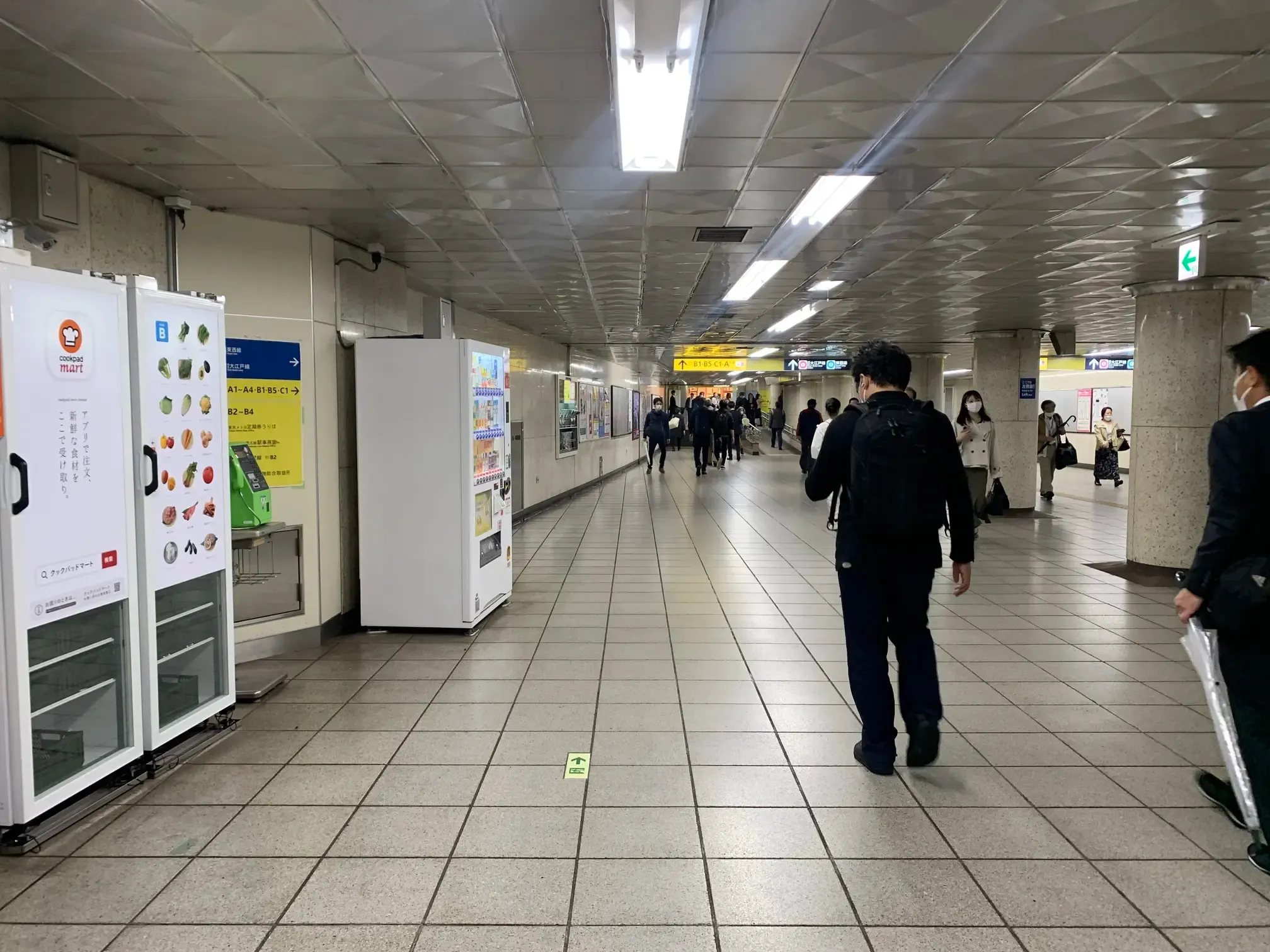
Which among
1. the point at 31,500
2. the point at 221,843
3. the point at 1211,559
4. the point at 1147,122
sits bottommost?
the point at 221,843

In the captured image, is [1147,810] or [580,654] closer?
[1147,810]

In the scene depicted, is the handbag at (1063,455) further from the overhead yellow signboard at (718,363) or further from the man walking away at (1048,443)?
the overhead yellow signboard at (718,363)

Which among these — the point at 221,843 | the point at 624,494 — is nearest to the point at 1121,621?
the point at 221,843

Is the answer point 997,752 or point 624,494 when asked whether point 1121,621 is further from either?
point 624,494

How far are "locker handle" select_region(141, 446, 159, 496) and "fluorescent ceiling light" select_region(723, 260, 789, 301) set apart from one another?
5096 millimetres

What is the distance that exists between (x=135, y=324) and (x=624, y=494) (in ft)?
39.0

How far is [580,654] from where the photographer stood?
4.96m

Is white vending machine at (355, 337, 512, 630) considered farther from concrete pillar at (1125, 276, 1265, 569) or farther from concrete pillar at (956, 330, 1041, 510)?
concrete pillar at (956, 330, 1041, 510)

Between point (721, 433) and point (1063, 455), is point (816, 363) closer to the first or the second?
point (721, 433)

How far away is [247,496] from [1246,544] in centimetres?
444

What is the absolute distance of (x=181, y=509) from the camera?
3475 mm

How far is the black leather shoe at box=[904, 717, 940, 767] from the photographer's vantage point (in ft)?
10.7

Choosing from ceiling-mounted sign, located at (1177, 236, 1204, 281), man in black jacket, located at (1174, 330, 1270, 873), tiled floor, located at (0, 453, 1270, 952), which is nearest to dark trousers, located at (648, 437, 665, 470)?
ceiling-mounted sign, located at (1177, 236, 1204, 281)

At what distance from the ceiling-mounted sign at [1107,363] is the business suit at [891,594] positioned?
791 inches
